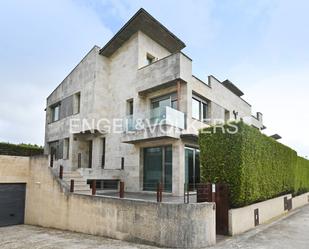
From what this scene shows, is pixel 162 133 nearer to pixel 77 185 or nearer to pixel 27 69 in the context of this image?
pixel 77 185

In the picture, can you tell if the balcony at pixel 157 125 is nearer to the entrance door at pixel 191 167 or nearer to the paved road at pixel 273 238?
the entrance door at pixel 191 167

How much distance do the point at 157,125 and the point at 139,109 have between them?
2936 millimetres

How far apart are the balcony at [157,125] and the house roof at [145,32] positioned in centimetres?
591

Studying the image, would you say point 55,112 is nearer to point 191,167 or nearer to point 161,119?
point 161,119

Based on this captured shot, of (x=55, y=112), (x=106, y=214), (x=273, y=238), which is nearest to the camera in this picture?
(x=273, y=238)

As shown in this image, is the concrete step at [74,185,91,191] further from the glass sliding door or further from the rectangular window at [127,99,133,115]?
the rectangular window at [127,99,133,115]

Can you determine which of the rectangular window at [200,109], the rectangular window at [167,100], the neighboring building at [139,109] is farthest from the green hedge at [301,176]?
the rectangular window at [167,100]

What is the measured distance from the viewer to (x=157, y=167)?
14.4 metres

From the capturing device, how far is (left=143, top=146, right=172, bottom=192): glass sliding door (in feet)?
45.2

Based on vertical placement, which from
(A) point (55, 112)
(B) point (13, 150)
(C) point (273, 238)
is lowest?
(C) point (273, 238)

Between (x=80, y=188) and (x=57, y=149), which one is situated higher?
(x=57, y=149)

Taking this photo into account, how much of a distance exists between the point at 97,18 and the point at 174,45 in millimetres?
5761

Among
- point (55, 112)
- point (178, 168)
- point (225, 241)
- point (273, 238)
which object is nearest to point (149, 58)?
point (178, 168)

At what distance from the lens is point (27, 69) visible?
19.2 m
